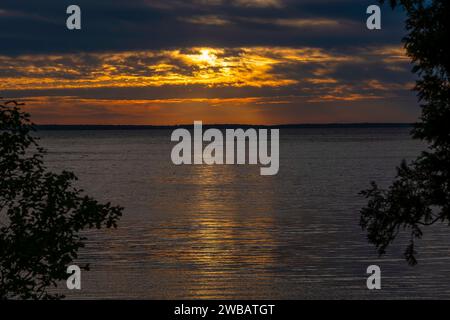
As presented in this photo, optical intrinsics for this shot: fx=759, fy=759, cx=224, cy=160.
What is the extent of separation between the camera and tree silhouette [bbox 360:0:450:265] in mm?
22500

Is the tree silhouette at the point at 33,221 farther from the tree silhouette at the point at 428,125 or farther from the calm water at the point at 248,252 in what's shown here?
the calm water at the point at 248,252

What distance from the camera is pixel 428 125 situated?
22453 millimetres

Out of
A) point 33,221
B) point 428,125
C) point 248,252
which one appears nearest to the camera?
point 33,221

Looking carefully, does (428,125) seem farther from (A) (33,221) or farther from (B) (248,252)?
(B) (248,252)

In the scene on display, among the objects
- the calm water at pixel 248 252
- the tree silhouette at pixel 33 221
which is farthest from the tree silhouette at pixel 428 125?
the calm water at pixel 248 252

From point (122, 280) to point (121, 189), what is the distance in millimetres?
71275

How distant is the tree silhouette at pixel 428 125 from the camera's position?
73.8 feet

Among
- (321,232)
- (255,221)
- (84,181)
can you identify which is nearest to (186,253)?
(321,232)

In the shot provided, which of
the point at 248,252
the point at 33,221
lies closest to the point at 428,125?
the point at 33,221

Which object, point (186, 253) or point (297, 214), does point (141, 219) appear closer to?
point (297, 214)

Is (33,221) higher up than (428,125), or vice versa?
(428,125)
